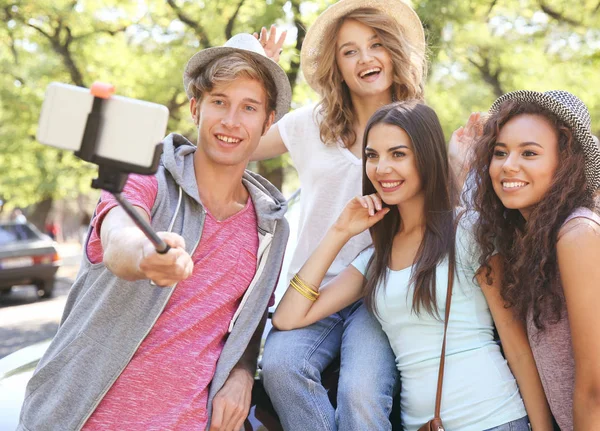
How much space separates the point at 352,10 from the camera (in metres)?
3.25

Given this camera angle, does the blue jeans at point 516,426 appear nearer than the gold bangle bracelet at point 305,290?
Yes

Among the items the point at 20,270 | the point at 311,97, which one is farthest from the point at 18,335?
the point at 311,97

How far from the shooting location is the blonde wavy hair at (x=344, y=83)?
124 inches

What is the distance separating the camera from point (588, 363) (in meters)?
2.05

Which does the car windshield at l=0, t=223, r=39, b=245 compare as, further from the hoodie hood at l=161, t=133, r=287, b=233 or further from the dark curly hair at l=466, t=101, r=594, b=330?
the dark curly hair at l=466, t=101, r=594, b=330

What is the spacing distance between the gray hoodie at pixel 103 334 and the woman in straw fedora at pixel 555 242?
963mm

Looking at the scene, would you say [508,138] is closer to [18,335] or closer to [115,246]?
[115,246]

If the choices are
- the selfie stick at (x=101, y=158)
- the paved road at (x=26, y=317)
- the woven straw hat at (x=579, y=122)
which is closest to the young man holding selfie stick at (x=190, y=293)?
the selfie stick at (x=101, y=158)

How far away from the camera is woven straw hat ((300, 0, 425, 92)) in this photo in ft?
10.7

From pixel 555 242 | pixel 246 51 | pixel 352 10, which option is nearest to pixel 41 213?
pixel 352 10

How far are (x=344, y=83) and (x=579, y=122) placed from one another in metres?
1.38

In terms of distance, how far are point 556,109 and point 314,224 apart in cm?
123

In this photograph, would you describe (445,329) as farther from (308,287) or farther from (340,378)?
(308,287)

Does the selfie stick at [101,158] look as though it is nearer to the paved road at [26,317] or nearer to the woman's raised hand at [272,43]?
the woman's raised hand at [272,43]
